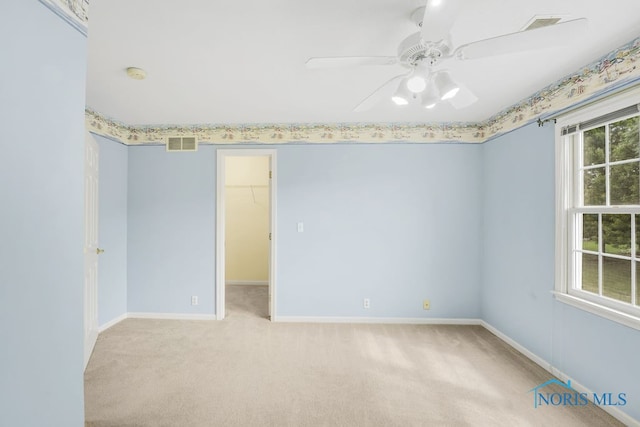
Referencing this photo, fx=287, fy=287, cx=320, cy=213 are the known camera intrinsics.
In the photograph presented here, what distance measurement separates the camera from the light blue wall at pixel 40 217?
36.7 inches

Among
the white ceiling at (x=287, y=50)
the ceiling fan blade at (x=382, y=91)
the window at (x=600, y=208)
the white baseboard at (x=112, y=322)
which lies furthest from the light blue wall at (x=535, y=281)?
the white baseboard at (x=112, y=322)

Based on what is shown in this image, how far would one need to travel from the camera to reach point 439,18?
42.0 inches

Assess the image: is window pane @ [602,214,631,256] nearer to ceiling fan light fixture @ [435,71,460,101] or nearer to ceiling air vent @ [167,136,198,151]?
ceiling fan light fixture @ [435,71,460,101]

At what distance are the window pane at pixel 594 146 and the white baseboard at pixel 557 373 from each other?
1.66m

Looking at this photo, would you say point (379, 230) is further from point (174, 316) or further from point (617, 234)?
point (174, 316)

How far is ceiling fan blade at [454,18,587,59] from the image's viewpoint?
1.12 meters

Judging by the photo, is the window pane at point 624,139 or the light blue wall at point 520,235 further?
the light blue wall at point 520,235

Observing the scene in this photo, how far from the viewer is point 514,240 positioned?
2.88 metres

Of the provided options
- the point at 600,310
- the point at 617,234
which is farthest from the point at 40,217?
the point at 617,234

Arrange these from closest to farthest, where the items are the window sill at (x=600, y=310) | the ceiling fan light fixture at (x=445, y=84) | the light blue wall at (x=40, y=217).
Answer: the light blue wall at (x=40, y=217) → the ceiling fan light fixture at (x=445, y=84) → the window sill at (x=600, y=310)

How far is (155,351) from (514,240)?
367cm

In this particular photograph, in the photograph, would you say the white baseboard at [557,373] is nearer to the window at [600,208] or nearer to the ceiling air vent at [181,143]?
the window at [600,208]

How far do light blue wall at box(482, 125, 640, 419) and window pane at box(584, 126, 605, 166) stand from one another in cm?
22

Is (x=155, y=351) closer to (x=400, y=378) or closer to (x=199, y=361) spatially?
(x=199, y=361)
